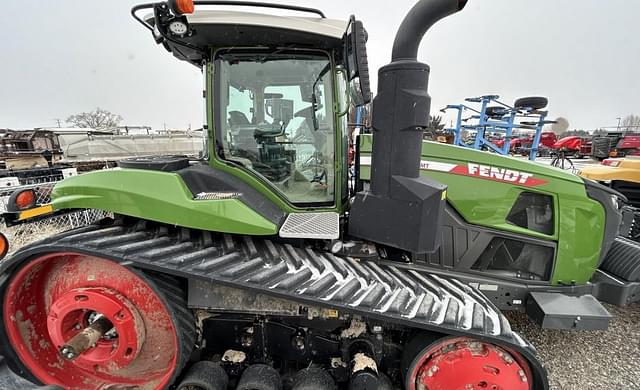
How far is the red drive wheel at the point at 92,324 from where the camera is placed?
177 cm

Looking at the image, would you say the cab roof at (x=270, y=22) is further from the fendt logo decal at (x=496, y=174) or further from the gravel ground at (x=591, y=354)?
the gravel ground at (x=591, y=354)

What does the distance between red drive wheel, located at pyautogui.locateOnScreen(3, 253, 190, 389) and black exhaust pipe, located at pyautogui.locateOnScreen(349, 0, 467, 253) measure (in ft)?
4.50

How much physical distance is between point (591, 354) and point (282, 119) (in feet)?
11.0

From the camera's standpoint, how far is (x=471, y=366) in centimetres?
179

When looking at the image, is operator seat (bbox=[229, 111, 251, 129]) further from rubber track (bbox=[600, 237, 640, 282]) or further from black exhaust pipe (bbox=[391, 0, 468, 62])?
rubber track (bbox=[600, 237, 640, 282])

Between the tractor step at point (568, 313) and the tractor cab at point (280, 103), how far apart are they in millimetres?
1610

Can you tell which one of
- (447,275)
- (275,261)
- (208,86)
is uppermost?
(208,86)

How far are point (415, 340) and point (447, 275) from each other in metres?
0.61

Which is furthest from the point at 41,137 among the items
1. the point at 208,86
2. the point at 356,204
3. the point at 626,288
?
the point at 626,288

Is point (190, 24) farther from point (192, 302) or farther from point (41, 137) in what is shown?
point (41, 137)

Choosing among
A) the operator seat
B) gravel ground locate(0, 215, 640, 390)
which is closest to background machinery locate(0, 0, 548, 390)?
the operator seat

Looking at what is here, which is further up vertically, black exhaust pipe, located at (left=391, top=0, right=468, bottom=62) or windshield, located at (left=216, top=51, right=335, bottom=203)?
black exhaust pipe, located at (left=391, top=0, right=468, bottom=62)

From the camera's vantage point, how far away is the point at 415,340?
1883 millimetres

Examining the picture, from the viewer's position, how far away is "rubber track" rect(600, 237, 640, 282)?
2477 millimetres
